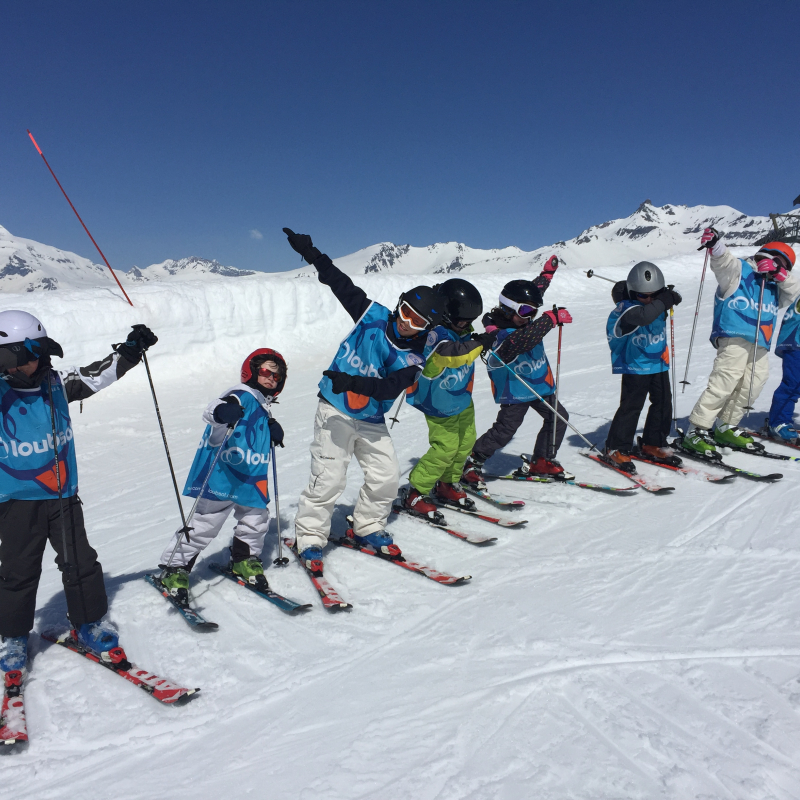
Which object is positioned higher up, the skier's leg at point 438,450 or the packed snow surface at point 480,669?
the skier's leg at point 438,450

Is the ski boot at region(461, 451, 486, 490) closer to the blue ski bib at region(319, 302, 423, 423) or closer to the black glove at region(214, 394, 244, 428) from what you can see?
the blue ski bib at region(319, 302, 423, 423)

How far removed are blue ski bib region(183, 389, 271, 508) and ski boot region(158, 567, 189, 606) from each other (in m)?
0.56

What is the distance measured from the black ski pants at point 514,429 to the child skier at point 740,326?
5.65 feet

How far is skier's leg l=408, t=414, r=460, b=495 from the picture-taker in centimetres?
460

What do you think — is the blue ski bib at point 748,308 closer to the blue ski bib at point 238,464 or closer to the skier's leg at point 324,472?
the skier's leg at point 324,472

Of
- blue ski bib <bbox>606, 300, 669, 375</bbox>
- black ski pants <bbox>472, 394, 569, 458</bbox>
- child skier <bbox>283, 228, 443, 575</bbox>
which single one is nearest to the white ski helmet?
child skier <bbox>283, 228, 443, 575</bbox>

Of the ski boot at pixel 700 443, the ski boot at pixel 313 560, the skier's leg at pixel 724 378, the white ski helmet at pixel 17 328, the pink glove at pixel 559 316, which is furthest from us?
the skier's leg at pixel 724 378

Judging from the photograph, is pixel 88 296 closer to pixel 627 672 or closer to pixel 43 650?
pixel 43 650

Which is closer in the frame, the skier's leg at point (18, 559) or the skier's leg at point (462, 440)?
the skier's leg at point (18, 559)

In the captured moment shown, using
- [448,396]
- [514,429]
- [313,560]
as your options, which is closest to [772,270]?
[514,429]

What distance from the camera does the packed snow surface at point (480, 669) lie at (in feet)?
7.08

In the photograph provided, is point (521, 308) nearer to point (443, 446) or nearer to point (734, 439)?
point (443, 446)

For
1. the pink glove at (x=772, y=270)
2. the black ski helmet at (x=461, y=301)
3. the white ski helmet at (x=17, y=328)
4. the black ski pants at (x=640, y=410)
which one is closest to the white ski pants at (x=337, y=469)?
the black ski helmet at (x=461, y=301)

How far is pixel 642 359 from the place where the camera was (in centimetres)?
552
